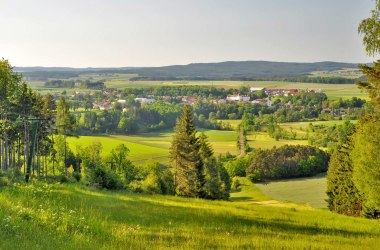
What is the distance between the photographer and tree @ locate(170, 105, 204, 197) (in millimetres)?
54312

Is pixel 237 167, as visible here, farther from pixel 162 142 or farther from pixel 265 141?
pixel 265 141

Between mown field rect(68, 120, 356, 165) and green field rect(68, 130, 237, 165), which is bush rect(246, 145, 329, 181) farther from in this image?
green field rect(68, 130, 237, 165)

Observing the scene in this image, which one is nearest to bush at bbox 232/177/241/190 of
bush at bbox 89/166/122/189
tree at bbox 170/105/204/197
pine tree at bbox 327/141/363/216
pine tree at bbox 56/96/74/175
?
tree at bbox 170/105/204/197

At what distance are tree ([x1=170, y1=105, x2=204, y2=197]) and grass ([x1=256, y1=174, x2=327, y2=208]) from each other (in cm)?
2809

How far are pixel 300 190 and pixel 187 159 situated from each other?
42746mm

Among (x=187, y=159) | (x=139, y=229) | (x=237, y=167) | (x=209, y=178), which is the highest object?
(x=139, y=229)

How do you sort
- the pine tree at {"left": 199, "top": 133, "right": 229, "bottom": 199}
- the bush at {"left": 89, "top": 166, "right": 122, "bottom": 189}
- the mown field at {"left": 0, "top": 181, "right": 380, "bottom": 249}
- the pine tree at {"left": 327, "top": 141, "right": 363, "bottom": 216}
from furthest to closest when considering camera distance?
the pine tree at {"left": 199, "top": 133, "right": 229, "bottom": 199}
the pine tree at {"left": 327, "top": 141, "right": 363, "bottom": 216}
the bush at {"left": 89, "top": 166, "right": 122, "bottom": 189}
the mown field at {"left": 0, "top": 181, "right": 380, "bottom": 249}

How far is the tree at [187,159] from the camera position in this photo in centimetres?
5431

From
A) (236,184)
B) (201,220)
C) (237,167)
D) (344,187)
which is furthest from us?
(237,167)

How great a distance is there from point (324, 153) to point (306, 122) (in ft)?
194

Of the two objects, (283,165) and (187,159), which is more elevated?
(187,159)

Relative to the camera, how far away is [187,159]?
55219mm

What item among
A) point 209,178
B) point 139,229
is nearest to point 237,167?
point 209,178

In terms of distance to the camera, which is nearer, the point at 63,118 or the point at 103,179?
the point at 103,179
